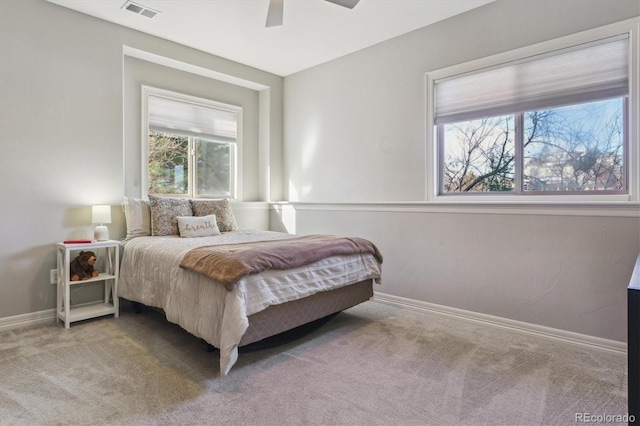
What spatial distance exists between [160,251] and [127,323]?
0.77 m

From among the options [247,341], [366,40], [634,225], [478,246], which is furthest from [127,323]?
[634,225]

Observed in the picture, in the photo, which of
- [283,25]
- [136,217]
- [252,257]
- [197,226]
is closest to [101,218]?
[136,217]

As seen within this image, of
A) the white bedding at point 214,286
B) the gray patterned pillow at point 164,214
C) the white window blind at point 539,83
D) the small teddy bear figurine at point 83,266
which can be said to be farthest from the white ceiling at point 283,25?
the small teddy bear figurine at point 83,266

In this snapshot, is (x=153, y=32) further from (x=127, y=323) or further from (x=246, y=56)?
(x=127, y=323)

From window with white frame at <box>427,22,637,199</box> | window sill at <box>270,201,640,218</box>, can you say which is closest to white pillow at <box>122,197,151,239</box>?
window sill at <box>270,201,640,218</box>

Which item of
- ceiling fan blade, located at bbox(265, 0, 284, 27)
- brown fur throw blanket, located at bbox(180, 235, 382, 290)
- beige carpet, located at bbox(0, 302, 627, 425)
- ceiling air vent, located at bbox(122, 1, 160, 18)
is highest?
ceiling air vent, located at bbox(122, 1, 160, 18)

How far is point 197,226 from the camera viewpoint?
3.39 metres

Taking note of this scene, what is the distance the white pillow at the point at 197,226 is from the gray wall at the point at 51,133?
1.99 ft

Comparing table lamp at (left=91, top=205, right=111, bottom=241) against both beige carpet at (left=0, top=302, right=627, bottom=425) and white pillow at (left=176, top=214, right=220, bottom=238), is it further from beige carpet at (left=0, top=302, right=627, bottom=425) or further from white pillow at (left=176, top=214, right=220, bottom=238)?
beige carpet at (left=0, top=302, right=627, bottom=425)

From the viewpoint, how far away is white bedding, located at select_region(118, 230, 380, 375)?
198 centimetres

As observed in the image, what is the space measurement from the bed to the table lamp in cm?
20

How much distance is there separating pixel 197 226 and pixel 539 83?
3107 mm

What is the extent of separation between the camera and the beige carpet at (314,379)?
167 cm

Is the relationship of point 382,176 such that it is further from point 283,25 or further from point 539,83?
point 283,25
